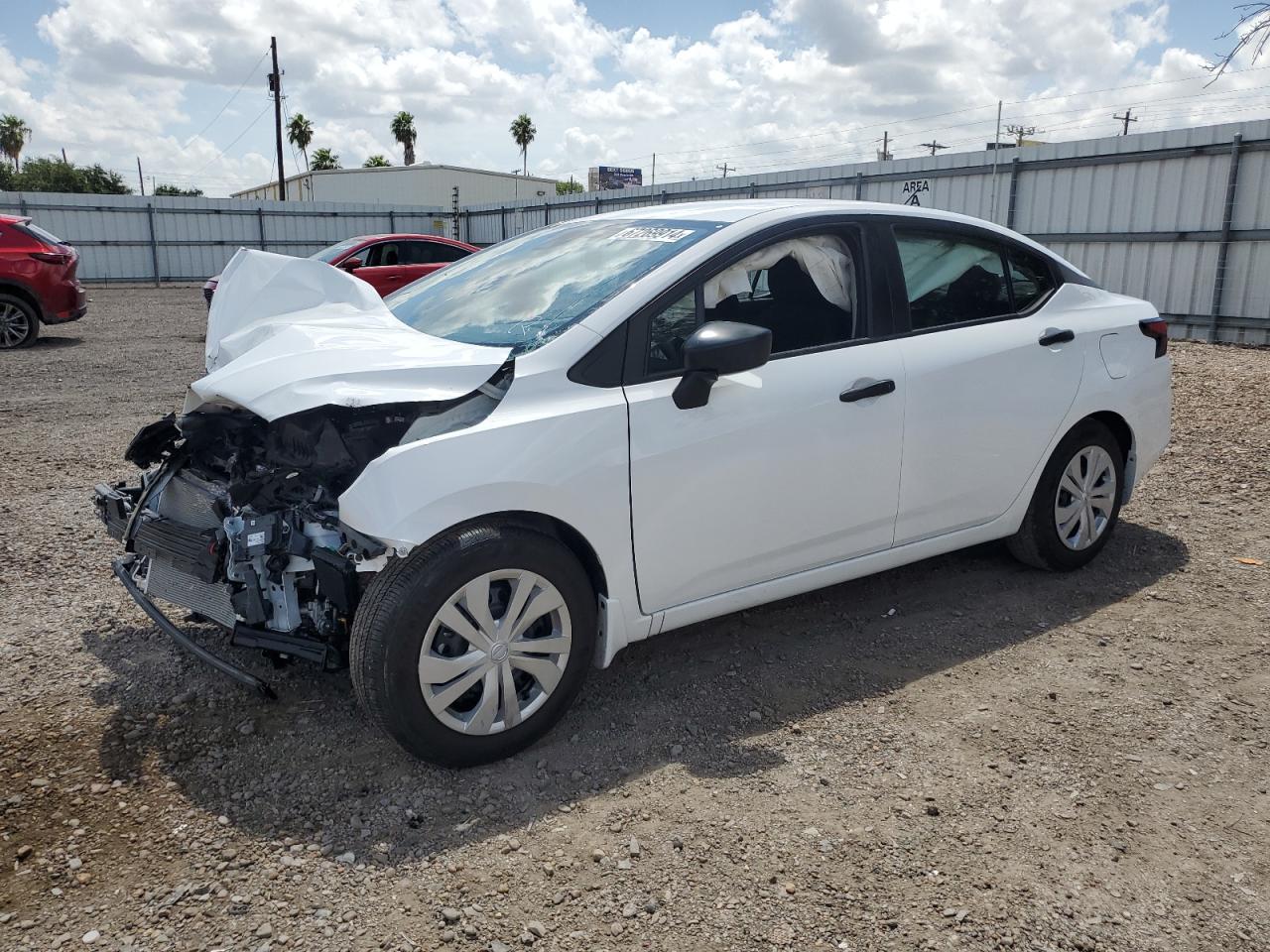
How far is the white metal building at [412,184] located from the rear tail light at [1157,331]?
47.1 meters

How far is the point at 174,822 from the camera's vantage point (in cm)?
286

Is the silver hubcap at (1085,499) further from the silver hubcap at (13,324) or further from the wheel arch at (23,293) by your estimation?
the silver hubcap at (13,324)

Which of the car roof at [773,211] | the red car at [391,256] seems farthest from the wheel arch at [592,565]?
the red car at [391,256]

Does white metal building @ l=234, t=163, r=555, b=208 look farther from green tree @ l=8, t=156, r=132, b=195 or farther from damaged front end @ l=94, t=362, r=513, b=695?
damaged front end @ l=94, t=362, r=513, b=695

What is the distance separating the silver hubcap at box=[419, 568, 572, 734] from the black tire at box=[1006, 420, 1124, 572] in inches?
97.9

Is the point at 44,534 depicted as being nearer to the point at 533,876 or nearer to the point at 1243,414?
the point at 533,876

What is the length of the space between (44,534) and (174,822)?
3.04 m

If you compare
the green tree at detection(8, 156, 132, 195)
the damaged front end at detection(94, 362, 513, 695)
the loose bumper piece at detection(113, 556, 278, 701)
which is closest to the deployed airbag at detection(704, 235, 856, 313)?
the damaged front end at detection(94, 362, 513, 695)

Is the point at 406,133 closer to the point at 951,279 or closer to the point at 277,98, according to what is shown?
the point at 277,98

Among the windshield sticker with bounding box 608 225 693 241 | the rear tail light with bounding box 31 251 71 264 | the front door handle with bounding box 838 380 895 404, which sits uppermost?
the windshield sticker with bounding box 608 225 693 241

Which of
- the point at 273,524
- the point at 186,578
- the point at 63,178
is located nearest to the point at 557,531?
the point at 273,524

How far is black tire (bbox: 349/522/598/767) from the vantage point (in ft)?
9.43


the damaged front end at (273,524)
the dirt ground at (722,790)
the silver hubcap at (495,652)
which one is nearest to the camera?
the dirt ground at (722,790)

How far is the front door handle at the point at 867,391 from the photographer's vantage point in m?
3.67
